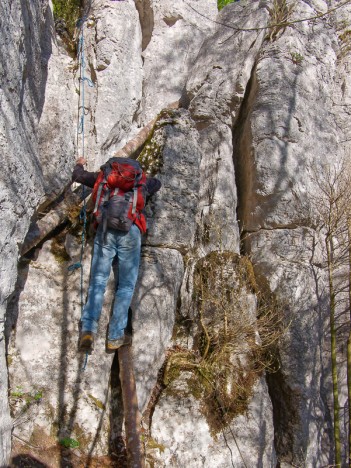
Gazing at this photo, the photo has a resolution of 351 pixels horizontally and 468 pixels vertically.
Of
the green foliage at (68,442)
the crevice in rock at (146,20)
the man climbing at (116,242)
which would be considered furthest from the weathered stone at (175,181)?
the crevice in rock at (146,20)

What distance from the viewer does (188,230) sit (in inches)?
245

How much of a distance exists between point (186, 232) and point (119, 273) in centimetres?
149

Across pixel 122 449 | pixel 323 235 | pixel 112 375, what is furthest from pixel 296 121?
pixel 122 449

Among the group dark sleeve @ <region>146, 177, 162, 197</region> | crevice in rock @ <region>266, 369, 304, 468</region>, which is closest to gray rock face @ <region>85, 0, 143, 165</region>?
dark sleeve @ <region>146, 177, 162, 197</region>

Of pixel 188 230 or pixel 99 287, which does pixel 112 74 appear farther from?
pixel 99 287

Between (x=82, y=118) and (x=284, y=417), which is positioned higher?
(x=82, y=118)

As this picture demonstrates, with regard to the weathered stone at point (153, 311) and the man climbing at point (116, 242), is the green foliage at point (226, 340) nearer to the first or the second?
the weathered stone at point (153, 311)

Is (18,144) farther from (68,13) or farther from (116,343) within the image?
(68,13)

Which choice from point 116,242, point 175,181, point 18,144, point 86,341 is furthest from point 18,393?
point 175,181

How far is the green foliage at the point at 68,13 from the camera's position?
311 inches

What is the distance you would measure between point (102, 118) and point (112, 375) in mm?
4342

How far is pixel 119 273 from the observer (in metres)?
5.05

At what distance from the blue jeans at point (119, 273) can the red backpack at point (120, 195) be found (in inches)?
6.3

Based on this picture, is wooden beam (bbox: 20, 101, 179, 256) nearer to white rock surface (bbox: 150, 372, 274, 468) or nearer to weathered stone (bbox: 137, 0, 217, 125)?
white rock surface (bbox: 150, 372, 274, 468)
